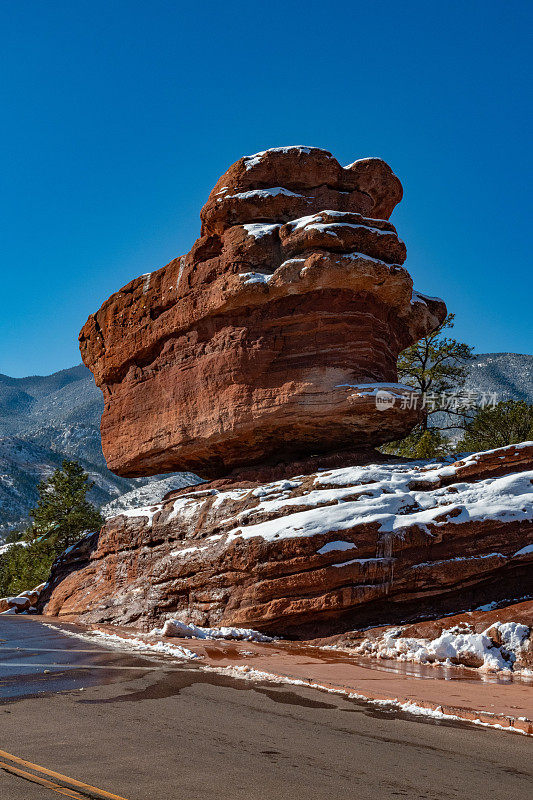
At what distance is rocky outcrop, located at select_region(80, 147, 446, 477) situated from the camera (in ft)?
67.4

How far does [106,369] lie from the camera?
91.1ft

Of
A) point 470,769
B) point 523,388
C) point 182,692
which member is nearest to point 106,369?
point 182,692

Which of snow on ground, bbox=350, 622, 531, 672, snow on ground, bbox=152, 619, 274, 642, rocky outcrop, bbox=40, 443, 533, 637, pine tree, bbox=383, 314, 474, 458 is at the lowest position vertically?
snow on ground, bbox=152, 619, 274, 642

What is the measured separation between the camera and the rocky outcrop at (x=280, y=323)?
2053 cm

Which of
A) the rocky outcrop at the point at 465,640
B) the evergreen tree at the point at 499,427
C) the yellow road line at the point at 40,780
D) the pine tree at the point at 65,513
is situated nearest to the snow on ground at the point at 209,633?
the rocky outcrop at the point at 465,640

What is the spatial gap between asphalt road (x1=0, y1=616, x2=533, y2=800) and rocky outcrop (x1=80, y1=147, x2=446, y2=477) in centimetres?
1224

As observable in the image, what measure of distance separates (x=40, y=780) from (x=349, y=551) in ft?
39.9

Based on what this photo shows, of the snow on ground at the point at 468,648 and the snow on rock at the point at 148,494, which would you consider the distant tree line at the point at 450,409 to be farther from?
the snow on rock at the point at 148,494

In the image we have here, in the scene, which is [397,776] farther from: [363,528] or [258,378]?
[258,378]

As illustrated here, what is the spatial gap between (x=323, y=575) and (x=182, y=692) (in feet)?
25.0

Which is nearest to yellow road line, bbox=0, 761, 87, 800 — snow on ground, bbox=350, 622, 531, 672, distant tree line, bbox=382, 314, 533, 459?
snow on ground, bbox=350, 622, 531, 672

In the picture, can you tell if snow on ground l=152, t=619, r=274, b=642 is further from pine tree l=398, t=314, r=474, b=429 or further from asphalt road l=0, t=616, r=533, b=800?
pine tree l=398, t=314, r=474, b=429

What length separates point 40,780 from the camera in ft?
15.0

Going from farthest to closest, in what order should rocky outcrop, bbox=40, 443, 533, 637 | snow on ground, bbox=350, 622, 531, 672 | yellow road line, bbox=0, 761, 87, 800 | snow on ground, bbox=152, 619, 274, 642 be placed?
1. snow on ground, bbox=152, 619, 274, 642
2. rocky outcrop, bbox=40, 443, 533, 637
3. snow on ground, bbox=350, 622, 531, 672
4. yellow road line, bbox=0, 761, 87, 800
